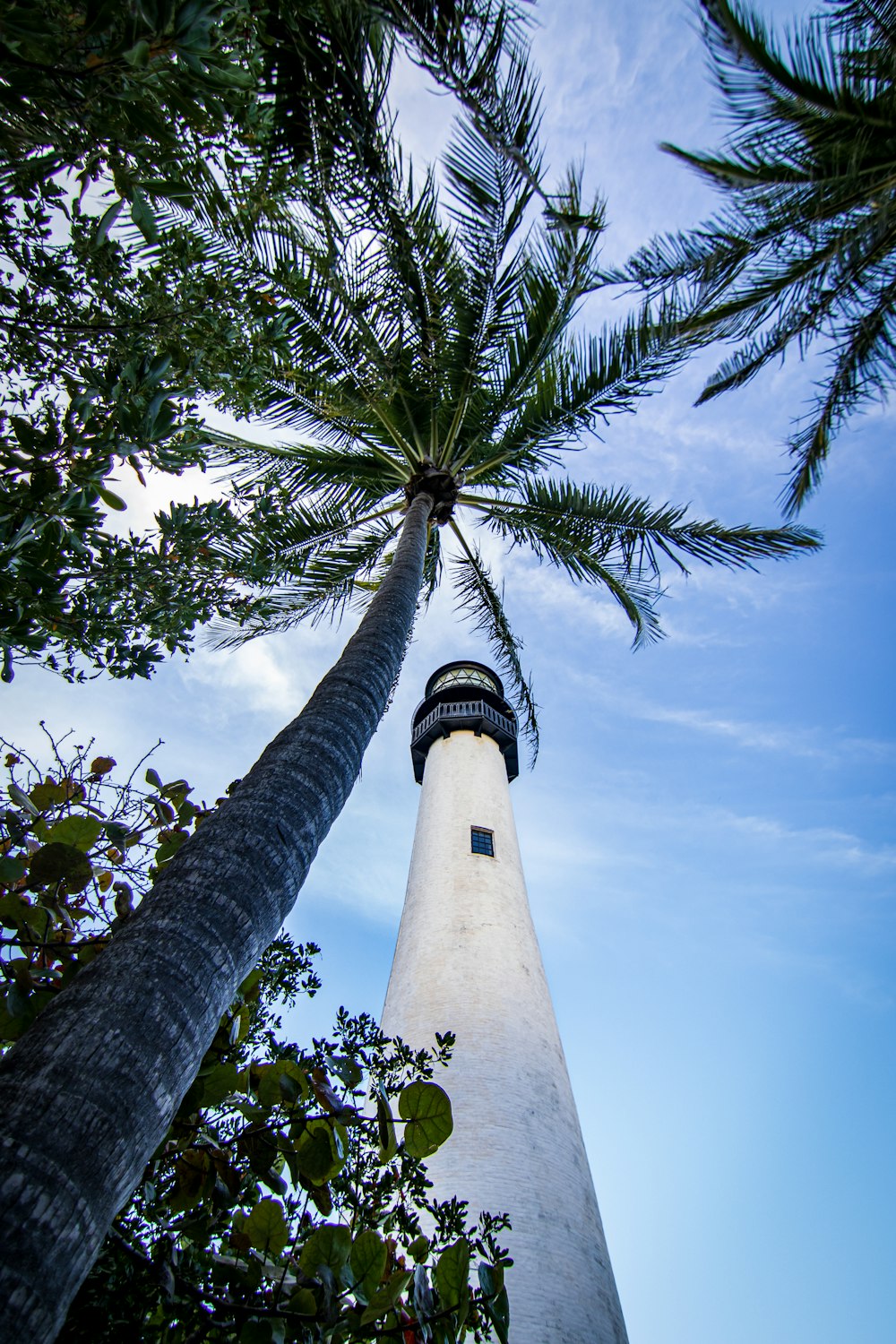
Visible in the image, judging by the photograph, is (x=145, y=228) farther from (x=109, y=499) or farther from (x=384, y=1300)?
(x=384, y=1300)

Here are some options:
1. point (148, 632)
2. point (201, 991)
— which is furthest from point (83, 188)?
point (201, 991)

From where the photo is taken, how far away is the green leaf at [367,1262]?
2108 mm

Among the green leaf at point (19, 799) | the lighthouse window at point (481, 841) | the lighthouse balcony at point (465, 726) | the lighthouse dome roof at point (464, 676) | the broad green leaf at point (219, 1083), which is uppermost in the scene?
the lighthouse dome roof at point (464, 676)

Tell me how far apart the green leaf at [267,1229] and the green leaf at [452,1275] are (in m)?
0.50

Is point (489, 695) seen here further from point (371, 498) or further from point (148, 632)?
point (148, 632)

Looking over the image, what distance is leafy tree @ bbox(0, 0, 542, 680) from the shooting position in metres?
2.48

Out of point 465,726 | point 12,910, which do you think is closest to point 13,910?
point 12,910

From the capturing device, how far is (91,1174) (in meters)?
1.58

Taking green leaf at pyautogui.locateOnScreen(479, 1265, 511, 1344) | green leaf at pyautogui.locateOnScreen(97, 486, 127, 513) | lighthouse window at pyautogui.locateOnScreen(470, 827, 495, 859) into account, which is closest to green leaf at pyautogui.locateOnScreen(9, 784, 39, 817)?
green leaf at pyautogui.locateOnScreen(97, 486, 127, 513)

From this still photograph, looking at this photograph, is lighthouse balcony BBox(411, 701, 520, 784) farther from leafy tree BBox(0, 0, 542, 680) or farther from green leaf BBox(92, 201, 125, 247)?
green leaf BBox(92, 201, 125, 247)

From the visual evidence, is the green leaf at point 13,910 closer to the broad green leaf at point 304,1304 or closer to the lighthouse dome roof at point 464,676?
the broad green leaf at point 304,1304

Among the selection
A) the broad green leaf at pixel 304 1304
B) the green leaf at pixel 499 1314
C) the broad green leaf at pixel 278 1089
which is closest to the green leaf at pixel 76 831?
the broad green leaf at pixel 278 1089

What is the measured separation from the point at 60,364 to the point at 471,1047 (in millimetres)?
8599

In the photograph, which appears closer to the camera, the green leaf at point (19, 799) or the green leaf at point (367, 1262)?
the green leaf at point (367, 1262)
